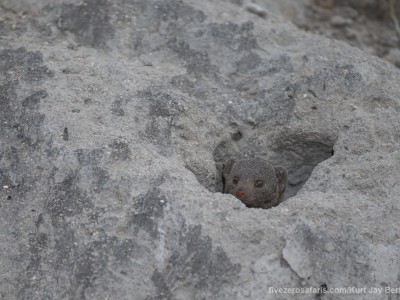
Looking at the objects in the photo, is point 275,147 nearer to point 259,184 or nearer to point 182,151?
point 259,184

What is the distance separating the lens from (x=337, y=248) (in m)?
3.27

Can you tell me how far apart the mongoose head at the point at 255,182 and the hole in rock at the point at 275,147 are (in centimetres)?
18

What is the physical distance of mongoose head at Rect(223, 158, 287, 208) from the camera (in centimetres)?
400

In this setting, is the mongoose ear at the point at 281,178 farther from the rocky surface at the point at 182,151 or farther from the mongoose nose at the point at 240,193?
the mongoose nose at the point at 240,193

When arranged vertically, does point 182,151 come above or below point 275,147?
above

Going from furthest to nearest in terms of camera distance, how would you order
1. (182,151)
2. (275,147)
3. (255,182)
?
(275,147), (255,182), (182,151)

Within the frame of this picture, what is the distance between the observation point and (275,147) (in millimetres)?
4375

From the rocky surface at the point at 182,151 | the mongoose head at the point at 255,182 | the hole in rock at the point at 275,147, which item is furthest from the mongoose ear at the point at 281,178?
the hole in rock at the point at 275,147

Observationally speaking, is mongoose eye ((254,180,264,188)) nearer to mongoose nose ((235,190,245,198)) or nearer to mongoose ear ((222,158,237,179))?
mongoose nose ((235,190,245,198))

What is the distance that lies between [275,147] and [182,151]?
818 millimetres

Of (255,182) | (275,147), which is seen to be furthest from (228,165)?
(275,147)

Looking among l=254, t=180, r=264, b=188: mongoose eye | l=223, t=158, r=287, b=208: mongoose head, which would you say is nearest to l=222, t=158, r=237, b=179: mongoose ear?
l=223, t=158, r=287, b=208: mongoose head

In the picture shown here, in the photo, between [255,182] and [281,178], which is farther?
[281,178]

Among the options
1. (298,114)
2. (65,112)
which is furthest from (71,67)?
(298,114)
